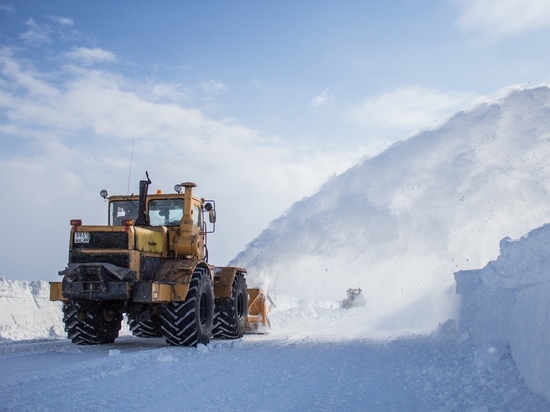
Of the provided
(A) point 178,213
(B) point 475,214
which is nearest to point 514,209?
(B) point 475,214

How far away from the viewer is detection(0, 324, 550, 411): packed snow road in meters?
5.44

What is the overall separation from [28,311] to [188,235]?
22.7ft

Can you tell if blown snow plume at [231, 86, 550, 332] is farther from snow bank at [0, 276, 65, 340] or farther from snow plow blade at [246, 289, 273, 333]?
snow bank at [0, 276, 65, 340]

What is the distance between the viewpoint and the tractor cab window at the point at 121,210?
11.4 m

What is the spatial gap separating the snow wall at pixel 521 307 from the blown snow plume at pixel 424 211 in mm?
7234

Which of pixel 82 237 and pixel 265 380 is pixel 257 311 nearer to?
pixel 82 237

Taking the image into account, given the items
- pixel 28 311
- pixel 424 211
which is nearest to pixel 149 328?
pixel 28 311

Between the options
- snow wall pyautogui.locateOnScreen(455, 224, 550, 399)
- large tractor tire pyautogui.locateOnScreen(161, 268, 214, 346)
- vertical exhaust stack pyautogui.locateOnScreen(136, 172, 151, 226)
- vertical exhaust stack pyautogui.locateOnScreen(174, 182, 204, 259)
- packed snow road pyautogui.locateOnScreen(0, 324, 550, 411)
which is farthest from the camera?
vertical exhaust stack pyautogui.locateOnScreen(136, 172, 151, 226)

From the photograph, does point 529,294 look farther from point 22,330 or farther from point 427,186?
point 427,186

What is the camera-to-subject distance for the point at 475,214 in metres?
20.7

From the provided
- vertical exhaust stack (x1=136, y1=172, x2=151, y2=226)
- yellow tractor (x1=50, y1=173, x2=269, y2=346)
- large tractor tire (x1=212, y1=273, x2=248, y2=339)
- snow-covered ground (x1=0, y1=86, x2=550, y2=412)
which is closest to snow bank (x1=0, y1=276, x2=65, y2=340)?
snow-covered ground (x1=0, y1=86, x2=550, y2=412)

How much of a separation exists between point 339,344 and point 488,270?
3439 mm

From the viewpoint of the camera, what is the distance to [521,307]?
22.6 feet

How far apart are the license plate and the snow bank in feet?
15.6
